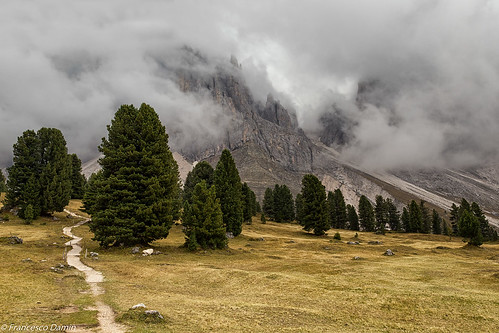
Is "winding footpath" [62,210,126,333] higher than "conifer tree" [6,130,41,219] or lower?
lower

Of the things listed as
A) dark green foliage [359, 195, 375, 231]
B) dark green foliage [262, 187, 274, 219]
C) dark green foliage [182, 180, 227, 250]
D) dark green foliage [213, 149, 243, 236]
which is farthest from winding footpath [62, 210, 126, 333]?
dark green foliage [359, 195, 375, 231]

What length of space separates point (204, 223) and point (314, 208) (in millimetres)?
40340

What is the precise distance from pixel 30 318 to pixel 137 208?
23.3m

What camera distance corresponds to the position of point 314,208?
69250mm

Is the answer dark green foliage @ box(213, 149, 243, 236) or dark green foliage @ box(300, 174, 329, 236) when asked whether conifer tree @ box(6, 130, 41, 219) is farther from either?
dark green foliage @ box(300, 174, 329, 236)

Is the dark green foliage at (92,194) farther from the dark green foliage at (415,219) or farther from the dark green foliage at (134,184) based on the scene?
the dark green foliage at (415,219)

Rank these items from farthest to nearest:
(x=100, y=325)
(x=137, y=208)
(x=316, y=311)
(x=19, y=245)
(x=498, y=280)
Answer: (x=137, y=208) < (x=19, y=245) < (x=498, y=280) < (x=316, y=311) < (x=100, y=325)

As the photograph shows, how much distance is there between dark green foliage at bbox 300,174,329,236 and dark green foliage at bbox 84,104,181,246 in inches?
1649

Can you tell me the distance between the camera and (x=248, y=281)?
65.5ft

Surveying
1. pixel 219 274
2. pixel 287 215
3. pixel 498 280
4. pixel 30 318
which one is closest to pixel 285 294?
pixel 219 274

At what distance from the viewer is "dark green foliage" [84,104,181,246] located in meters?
31.7

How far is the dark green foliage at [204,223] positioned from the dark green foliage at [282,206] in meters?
79.2

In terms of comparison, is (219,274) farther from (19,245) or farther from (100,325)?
(19,245)

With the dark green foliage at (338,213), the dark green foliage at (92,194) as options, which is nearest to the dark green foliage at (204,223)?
the dark green foliage at (92,194)
